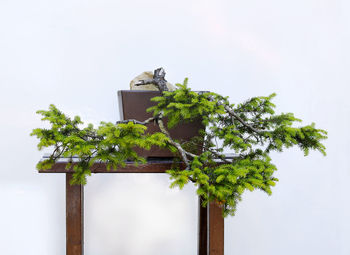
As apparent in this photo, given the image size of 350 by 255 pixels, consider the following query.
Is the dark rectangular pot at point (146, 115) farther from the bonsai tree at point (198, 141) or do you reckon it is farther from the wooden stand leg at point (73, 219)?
the wooden stand leg at point (73, 219)

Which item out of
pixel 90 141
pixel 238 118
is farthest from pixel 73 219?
pixel 238 118

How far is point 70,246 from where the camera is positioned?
5.77 ft

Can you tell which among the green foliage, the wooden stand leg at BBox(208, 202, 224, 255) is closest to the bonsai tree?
the green foliage

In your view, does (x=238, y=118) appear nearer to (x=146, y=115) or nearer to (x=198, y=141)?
(x=198, y=141)

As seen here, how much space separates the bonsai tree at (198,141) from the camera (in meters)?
1.48

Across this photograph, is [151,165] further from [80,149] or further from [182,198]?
[182,198]

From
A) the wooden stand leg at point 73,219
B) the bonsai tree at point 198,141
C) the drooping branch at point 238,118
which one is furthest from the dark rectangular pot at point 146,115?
the wooden stand leg at point 73,219

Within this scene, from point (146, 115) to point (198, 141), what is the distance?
243mm

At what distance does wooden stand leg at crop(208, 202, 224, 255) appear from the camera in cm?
180

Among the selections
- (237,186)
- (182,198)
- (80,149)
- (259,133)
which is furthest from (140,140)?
(182,198)

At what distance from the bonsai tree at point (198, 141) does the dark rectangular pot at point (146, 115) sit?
0.05 metres

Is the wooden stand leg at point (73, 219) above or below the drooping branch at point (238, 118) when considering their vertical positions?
below

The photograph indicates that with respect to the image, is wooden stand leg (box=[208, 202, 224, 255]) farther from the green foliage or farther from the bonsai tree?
the green foliage

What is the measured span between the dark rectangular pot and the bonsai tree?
46 millimetres
